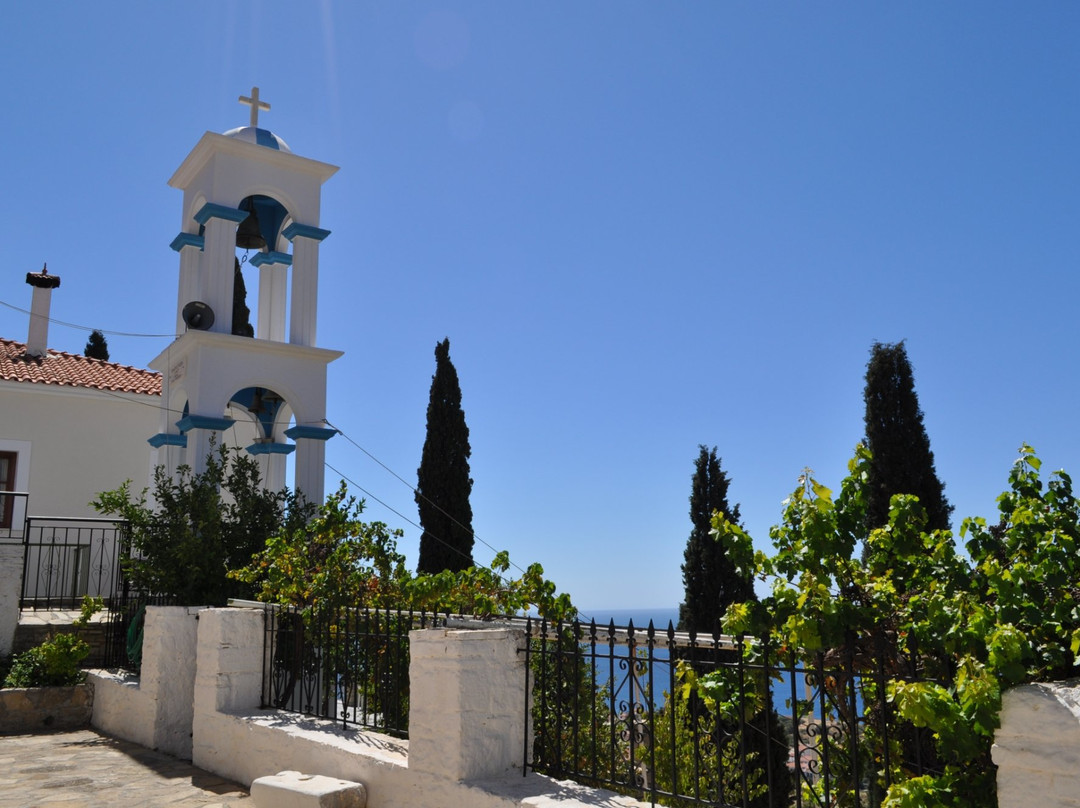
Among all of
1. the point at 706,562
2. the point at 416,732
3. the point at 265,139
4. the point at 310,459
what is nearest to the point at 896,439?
the point at 706,562

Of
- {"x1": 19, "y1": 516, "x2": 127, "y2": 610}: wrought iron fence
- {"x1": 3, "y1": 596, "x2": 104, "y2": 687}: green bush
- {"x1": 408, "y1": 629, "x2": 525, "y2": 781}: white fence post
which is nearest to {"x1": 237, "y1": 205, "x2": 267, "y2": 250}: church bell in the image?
{"x1": 19, "y1": 516, "x2": 127, "y2": 610}: wrought iron fence

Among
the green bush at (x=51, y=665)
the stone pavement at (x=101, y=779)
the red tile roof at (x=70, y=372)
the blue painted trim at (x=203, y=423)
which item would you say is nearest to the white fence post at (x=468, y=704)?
the stone pavement at (x=101, y=779)

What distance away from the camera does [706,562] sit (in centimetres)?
1956

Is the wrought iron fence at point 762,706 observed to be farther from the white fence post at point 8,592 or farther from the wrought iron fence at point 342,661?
the white fence post at point 8,592

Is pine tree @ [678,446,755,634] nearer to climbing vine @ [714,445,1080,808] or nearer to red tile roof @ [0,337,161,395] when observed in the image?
red tile roof @ [0,337,161,395]

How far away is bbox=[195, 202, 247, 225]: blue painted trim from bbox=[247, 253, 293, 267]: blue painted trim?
3.19ft

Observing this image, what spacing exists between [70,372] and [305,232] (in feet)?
24.2

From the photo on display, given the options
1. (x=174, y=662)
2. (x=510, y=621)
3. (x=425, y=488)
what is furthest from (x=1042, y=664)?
(x=425, y=488)

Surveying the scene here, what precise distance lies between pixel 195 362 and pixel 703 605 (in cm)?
1228

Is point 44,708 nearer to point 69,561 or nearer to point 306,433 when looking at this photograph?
point 306,433

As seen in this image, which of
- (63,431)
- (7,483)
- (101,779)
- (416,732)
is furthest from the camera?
(63,431)

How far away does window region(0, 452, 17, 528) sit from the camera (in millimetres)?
15258

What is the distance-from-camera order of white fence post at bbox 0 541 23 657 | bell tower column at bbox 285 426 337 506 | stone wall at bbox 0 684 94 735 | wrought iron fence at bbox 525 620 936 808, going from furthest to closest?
bell tower column at bbox 285 426 337 506, white fence post at bbox 0 541 23 657, stone wall at bbox 0 684 94 735, wrought iron fence at bbox 525 620 936 808

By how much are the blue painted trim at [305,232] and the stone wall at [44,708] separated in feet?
20.7
